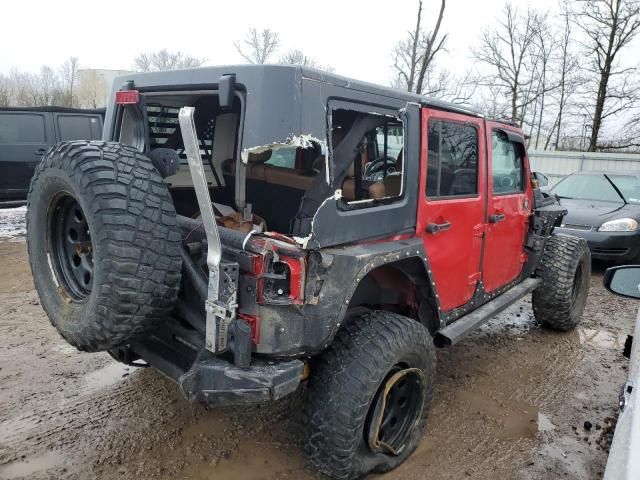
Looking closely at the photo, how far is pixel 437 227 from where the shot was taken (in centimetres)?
303

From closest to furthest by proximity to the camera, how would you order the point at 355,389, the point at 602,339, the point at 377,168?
the point at 355,389 → the point at 377,168 → the point at 602,339

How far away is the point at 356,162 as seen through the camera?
283 centimetres

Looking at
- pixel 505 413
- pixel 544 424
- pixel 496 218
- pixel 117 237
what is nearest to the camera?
pixel 117 237

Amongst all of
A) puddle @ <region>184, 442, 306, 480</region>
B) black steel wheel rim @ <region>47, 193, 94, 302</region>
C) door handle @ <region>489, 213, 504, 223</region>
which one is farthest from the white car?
black steel wheel rim @ <region>47, 193, 94, 302</region>

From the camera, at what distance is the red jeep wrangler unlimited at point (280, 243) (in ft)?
6.97

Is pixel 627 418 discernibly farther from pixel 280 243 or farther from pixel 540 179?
pixel 540 179

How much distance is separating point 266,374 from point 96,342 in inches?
30.1

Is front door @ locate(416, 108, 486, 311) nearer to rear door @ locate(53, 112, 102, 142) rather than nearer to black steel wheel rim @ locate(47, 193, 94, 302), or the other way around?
black steel wheel rim @ locate(47, 193, 94, 302)

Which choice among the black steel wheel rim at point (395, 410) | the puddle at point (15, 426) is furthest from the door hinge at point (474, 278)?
the puddle at point (15, 426)

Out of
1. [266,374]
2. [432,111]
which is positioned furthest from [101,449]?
[432,111]

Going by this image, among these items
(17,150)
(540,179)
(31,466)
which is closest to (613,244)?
(540,179)

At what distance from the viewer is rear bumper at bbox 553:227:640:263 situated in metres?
7.19

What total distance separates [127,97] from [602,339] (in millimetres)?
4866

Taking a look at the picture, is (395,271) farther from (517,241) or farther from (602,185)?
(602,185)
